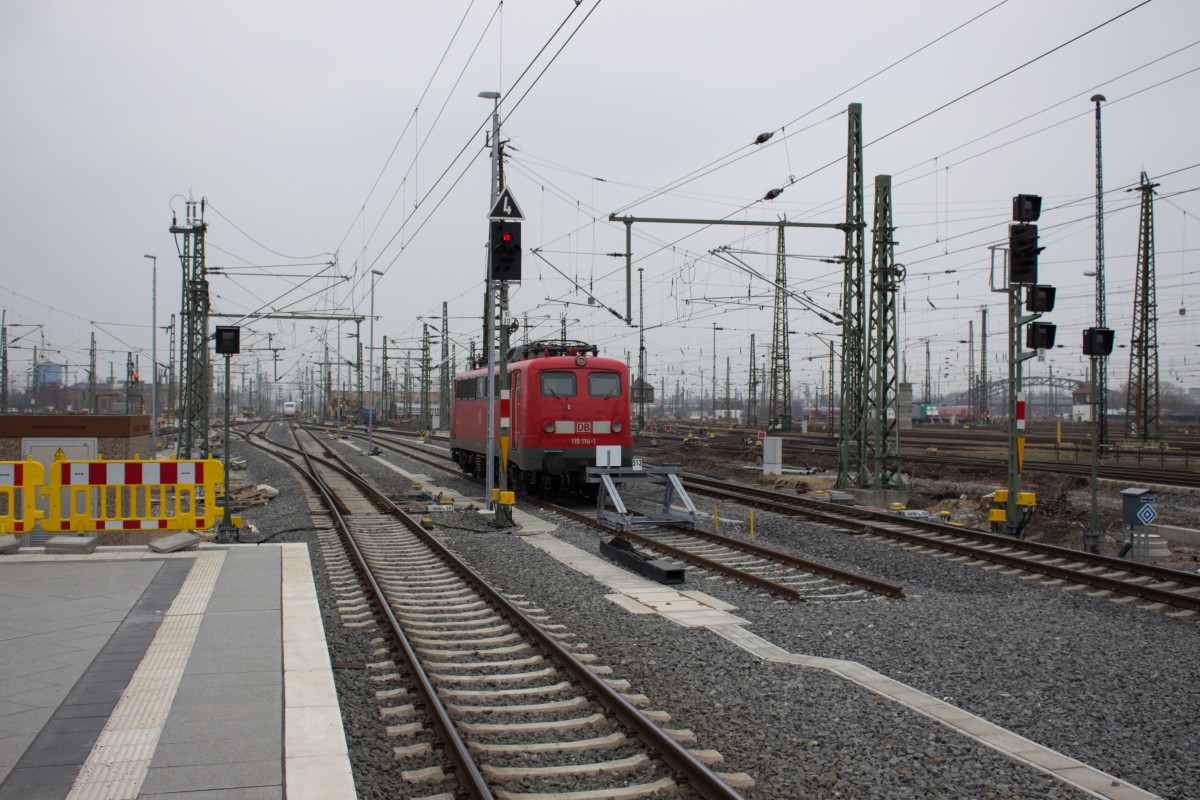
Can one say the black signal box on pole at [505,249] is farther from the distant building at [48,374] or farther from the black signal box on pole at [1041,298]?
the distant building at [48,374]

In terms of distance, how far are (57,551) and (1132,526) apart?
549 inches

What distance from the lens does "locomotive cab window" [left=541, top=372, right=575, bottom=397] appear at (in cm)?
1859

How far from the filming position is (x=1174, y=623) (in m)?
8.51

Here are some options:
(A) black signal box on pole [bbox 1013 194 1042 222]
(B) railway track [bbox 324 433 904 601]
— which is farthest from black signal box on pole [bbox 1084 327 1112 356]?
(B) railway track [bbox 324 433 904 601]

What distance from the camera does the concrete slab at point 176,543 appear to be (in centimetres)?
1030


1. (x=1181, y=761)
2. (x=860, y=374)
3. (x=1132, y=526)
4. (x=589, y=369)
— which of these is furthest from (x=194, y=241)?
(x=1181, y=761)

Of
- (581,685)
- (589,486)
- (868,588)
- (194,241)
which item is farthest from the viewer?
(194,241)

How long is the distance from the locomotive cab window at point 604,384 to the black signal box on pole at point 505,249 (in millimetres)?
4763

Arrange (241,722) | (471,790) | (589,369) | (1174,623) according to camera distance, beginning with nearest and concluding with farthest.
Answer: (471,790) < (241,722) < (1174,623) < (589,369)

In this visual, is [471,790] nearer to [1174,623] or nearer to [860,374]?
[1174,623]

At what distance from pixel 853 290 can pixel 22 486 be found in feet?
49.8

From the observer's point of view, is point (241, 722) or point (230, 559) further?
point (230, 559)

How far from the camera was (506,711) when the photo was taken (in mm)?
5828

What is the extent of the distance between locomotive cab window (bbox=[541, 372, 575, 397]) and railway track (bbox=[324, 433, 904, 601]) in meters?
4.23
